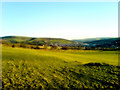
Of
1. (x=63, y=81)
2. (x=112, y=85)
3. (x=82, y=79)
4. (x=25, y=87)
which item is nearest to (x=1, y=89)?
(x=25, y=87)

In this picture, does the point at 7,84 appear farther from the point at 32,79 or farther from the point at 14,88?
the point at 32,79

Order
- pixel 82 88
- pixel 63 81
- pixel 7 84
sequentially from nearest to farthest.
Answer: pixel 82 88, pixel 7 84, pixel 63 81

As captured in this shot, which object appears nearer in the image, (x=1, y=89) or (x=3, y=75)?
(x=1, y=89)

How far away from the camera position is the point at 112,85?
10.8 meters

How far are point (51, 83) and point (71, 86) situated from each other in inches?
91.8

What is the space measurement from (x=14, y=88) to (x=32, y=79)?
2.43m

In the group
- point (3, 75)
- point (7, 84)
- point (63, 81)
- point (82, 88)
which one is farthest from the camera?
point (3, 75)

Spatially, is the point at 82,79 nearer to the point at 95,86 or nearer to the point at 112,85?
the point at 95,86

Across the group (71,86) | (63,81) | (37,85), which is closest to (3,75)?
(37,85)

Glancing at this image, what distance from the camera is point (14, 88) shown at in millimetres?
10438

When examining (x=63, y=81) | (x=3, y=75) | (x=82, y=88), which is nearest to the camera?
(x=82, y=88)

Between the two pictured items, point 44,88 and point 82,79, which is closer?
point 44,88

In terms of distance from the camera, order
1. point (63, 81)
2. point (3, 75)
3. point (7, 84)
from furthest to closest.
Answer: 1. point (3, 75)
2. point (63, 81)
3. point (7, 84)

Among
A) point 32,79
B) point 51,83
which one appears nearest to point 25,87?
point 32,79
